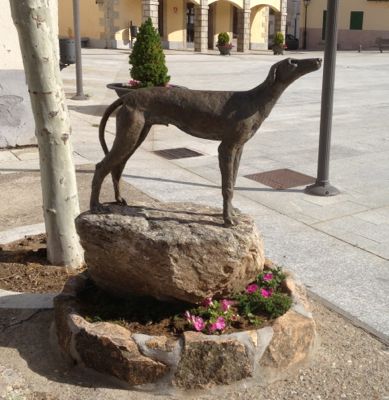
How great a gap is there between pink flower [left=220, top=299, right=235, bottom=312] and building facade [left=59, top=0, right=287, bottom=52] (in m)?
28.2

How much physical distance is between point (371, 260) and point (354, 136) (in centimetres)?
556

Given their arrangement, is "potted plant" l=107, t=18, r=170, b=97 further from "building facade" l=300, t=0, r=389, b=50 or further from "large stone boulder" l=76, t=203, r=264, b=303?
"building facade" l=300, t=0, r=389, b=50

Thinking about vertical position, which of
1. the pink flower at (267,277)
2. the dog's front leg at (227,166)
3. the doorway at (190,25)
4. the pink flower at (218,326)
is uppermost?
the doorway at (190,25)

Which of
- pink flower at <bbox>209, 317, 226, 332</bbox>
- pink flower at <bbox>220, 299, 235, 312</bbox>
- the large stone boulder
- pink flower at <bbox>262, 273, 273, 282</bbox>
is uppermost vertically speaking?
the large stone boulder

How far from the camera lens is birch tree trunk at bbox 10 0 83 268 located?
4203mm

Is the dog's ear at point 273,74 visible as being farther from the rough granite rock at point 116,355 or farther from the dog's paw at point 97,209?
the rough granite rock at point 116,355

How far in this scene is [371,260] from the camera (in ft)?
16.4

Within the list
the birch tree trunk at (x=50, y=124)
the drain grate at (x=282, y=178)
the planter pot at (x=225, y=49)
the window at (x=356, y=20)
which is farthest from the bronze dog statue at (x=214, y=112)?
the window at (x=356, y=20)

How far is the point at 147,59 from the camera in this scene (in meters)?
11.0

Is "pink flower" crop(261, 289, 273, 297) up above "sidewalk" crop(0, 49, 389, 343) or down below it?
above

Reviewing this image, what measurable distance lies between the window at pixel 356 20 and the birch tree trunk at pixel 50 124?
1524 inches

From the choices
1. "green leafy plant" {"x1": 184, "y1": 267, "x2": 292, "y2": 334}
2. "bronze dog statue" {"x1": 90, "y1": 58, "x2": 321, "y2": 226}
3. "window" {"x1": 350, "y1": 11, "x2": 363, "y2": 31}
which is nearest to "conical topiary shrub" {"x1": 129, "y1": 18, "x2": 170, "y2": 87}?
"bronze dog statue" {"x1": 90, "y1": 58, "x2": 321, "y2": 226}

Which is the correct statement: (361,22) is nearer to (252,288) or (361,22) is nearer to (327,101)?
(327,101)

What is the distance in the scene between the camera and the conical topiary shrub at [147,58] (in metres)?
10.9
